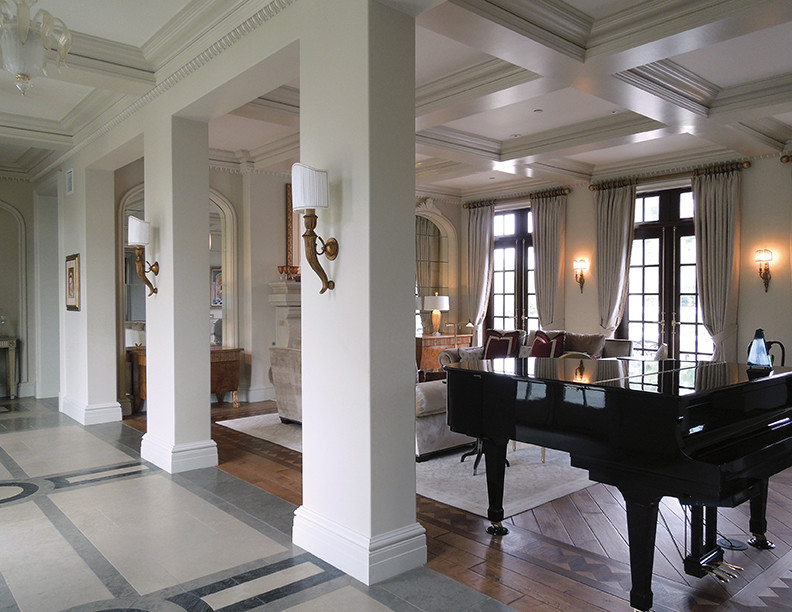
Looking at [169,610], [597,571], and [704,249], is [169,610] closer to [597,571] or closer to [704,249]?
[597,571]

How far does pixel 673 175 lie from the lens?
8891mm

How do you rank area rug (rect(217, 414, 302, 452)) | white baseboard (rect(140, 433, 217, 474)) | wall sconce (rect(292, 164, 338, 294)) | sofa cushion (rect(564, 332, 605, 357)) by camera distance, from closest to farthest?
wall sconce (rect(292, 164, 338, 294)) < white baseboard (rect(140, 433, 217, 474)) < area rug (rect(217, 414, 302, 452)) < sofa cushion (rect(564, 332, 605, 357))

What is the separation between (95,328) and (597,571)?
6.31 m

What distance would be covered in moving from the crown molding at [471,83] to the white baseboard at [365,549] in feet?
12.5

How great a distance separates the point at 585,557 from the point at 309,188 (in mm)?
2539

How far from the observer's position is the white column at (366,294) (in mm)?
3146

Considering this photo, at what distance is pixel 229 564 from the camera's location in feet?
11.0

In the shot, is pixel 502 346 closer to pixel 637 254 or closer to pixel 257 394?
pixel 637 254

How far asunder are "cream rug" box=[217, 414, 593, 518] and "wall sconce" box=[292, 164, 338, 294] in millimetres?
2135

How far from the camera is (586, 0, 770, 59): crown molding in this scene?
4000mm

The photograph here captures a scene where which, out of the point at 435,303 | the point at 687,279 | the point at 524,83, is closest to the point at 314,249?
the point at 524,83

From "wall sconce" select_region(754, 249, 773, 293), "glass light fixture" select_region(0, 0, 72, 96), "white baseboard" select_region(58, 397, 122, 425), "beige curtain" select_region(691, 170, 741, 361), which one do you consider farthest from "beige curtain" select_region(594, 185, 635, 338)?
"glass light fixture" select_region(0, 0, 72, 96)

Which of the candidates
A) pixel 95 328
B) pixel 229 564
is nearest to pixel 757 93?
pixel 229 564

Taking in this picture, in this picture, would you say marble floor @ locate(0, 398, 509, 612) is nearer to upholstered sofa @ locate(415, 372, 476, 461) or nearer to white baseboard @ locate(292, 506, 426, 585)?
white baseboard @ locate(292, 506, 426, 585)
